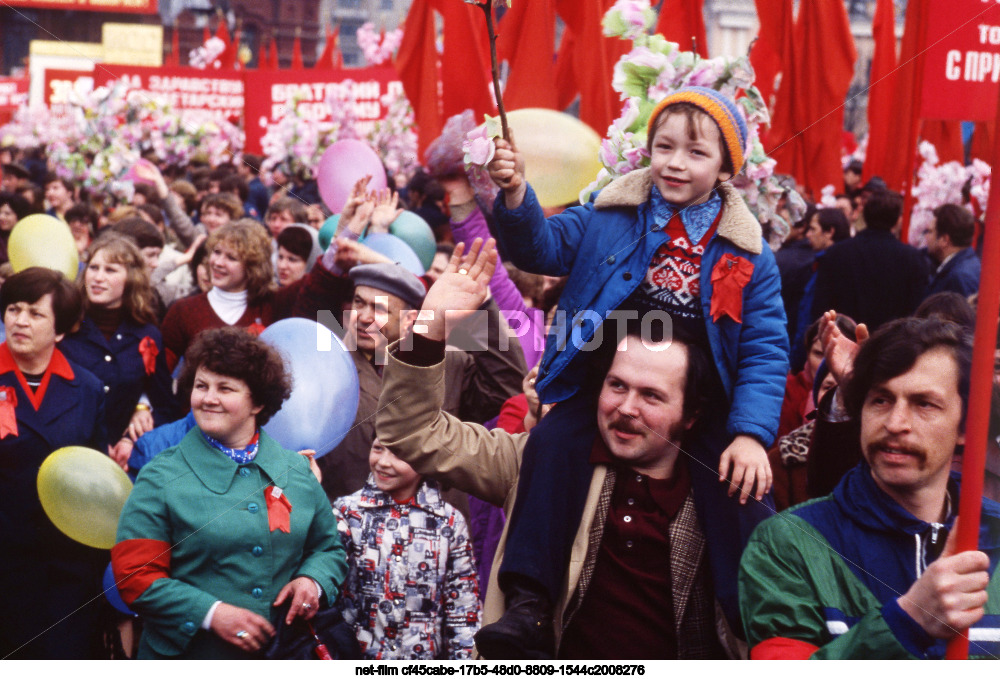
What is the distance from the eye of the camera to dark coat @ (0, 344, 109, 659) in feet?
12.3

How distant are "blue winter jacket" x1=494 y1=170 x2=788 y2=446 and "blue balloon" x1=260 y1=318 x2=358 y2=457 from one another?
111cm

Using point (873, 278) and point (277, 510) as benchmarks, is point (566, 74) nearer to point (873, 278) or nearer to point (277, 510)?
point (873, 278)

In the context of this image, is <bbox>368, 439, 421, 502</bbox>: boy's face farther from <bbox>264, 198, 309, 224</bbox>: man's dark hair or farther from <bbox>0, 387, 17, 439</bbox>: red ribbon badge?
<bbox>264, 198, 309, 224</bbox>: man's dark hair

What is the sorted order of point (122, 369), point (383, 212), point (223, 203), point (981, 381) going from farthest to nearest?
point (223, 203) < point (383, 212) < point (122, 369) < point (981, 381)

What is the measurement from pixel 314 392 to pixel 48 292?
3.97 ft

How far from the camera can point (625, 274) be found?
9.11 ft

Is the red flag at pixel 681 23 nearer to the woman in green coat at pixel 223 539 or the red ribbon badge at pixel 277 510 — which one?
the woman in green coat at pixel 223 539

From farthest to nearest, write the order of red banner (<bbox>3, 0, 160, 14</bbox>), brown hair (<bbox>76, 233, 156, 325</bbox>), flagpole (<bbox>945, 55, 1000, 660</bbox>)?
red banner (<bbox>3, 0, 160, 14</bbox>) < brown hair (<bbox>76, 233, 156, 325</bbox>) < flagpole (<bbox>945, 55, 1000, 660</bbox>)

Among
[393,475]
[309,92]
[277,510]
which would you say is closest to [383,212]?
[393,475]

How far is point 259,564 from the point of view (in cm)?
301

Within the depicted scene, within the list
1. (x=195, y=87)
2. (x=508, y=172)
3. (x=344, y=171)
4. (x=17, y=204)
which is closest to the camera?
(x=508, y=172)

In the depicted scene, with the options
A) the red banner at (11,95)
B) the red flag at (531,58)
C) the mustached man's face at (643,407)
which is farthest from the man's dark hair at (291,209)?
the red banner at (11,95)

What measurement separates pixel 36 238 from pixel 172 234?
306 cm

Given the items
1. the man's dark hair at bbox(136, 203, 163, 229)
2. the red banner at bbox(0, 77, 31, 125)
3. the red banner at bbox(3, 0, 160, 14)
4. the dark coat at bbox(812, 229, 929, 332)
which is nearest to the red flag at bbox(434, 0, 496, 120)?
the dark coat at bbox(812, 229, 929, 332)
